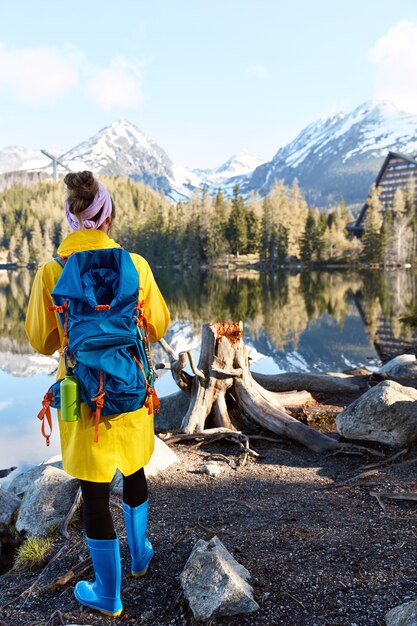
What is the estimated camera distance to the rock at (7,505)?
4605 mm

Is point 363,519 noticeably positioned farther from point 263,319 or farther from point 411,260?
point 411,260

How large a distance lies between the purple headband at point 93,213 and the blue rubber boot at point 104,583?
5.56 feet

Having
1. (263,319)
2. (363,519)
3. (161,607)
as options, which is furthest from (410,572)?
(263,319)

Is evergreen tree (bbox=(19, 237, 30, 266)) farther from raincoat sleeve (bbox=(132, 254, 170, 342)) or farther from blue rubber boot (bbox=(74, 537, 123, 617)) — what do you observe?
blue rubber boot (bbox=(74, 537, 123, 617))

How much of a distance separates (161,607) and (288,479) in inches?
88.5

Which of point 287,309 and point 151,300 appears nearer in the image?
point 151,300

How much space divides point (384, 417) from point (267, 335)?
1430 cm

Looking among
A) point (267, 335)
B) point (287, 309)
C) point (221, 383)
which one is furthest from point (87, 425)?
point (287, 309)

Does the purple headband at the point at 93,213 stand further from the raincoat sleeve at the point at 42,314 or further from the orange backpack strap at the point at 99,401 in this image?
the orange backpack strap at the point at 99,401

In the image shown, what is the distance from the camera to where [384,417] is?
17.4 ft

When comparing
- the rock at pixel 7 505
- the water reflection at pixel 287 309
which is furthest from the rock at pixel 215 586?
the water reflection at pixel 287 309

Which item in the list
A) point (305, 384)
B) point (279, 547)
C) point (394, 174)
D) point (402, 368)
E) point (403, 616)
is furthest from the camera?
point (394, 174)

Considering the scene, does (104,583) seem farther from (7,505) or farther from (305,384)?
(305,384)

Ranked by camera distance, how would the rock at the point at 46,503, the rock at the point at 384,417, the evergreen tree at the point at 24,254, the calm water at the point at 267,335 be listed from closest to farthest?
the rock at the point at 46,503
the rock at the point at 384,417
the calm water at the point at 267,335
the evergreen tree at the point at 24,254
